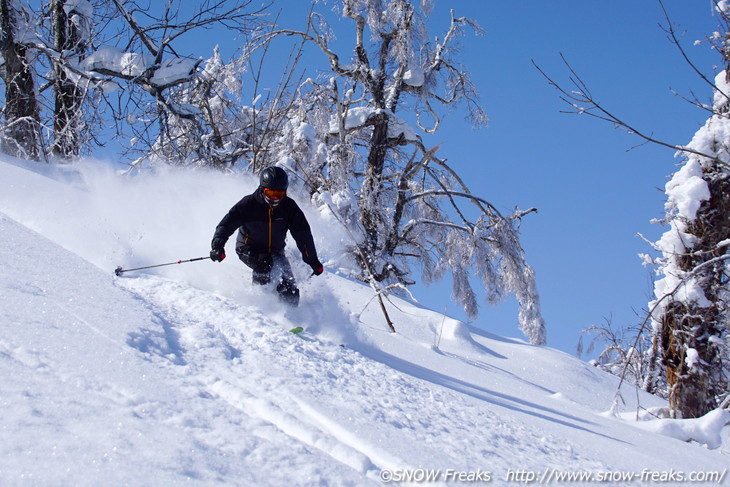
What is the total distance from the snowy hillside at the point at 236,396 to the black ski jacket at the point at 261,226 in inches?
13.5

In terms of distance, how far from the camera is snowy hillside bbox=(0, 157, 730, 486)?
1864 millimetres

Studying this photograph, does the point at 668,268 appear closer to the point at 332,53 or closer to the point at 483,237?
the point at 483,237

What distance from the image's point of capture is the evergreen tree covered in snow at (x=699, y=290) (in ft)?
19.7

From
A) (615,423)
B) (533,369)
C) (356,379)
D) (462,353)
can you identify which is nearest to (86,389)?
(356,379)

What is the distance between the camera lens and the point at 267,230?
5.61 metres

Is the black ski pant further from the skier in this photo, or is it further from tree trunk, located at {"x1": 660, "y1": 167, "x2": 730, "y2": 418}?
tree trunk, located at {"x1": 660, "y1": 167, "x2": 730, "y2": 418}

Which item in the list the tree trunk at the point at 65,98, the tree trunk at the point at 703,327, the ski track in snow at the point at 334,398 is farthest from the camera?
the tree trunk at the point at 65,98

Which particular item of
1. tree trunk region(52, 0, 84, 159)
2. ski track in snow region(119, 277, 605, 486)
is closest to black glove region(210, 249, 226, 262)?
ski track in snow region(119, 277, 605, 486)

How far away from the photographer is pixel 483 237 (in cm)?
1185

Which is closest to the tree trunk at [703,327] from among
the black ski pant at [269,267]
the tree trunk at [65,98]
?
the black ski pant at [269,267]

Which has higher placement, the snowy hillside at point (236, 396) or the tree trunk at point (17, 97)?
the tree trunk at point (17, 97)

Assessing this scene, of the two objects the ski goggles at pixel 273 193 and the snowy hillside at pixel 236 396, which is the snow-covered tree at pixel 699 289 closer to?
the snowy hillside at pixel 236 396

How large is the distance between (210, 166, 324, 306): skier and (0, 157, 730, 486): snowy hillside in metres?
0.25

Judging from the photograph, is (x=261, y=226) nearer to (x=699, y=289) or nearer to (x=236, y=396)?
(x=236, y=396)
